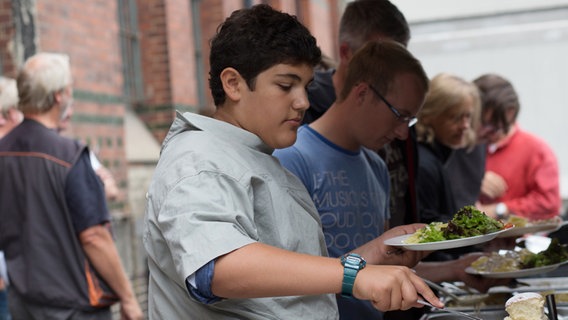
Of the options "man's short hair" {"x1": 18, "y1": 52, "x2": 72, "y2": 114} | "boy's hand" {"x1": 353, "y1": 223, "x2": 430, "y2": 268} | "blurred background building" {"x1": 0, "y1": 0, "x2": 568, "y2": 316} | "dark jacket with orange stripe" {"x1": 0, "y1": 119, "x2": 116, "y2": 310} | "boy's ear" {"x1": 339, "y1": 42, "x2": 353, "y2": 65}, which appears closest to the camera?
"boy's hand" {"x1": 353, "y1": 223, "x2": 430, "y2": 268}

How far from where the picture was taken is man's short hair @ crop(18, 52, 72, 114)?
389 cm

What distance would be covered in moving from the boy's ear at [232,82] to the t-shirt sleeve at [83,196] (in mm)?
1946

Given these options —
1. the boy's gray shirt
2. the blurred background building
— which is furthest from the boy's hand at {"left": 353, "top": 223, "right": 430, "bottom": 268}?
the blurred background building

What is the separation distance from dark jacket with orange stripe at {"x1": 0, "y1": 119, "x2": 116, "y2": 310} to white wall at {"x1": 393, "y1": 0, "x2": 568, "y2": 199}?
6363mm

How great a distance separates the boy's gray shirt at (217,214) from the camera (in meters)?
1.71

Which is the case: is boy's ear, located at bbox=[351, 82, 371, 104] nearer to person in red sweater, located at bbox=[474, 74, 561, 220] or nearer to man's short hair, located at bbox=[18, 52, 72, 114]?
man's short hair, located at bbox=[18, 52, 72, 114]

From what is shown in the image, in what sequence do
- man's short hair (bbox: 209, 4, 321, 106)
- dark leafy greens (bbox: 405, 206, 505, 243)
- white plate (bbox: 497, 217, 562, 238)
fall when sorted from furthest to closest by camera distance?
white plate (bbox: 497, 217, 562, 238)
dark leafy greens (bbox: 405, 206, 505, 243)
man's short hair (bbox: 209, 4, 321, 106)

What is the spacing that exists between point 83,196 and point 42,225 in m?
0.21

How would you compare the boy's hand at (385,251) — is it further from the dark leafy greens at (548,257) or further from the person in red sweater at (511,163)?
the person in red sweater at (511,163)

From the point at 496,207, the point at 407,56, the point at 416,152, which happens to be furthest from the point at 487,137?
the point at 407,56

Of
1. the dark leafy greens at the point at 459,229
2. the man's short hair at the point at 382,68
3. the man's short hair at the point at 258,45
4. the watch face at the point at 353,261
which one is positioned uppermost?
the man's short hair at the point at 258,45

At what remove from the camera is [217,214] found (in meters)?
1.71

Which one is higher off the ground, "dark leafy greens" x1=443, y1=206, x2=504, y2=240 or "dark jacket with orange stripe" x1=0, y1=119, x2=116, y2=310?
"dark leafy greens" x1=443, y1=206, x2=504, y2=240

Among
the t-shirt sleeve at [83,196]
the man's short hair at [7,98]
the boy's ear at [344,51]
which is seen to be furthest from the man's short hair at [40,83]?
the boy's ear at [344,51]
